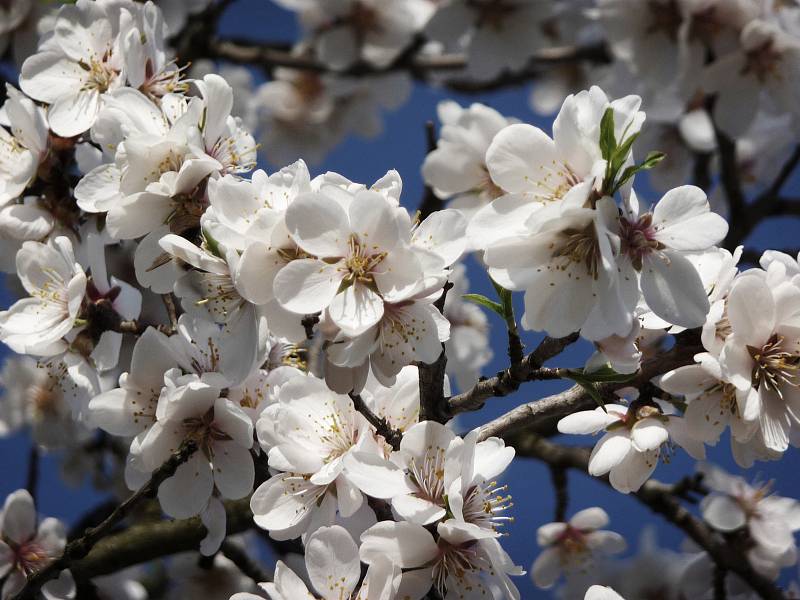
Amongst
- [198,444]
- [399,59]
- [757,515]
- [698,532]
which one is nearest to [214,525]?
[198,444]

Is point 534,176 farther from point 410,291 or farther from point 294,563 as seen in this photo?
point 294,563

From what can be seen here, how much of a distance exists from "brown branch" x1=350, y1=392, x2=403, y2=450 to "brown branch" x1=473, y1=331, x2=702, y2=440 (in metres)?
0.09

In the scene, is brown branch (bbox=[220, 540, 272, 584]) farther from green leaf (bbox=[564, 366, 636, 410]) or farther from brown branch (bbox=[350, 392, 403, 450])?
green leaf (bbox=[564, 366, 636, 410])

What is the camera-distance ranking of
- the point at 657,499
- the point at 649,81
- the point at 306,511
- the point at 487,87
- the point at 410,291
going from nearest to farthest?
the point at 410,291 < the point at 306,511 < the point at 657,499 < the point at 649,81 < the point at 487,87

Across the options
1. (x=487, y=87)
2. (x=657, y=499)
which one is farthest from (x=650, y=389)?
(x=487, y=87)

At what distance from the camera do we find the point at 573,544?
5.22 ft

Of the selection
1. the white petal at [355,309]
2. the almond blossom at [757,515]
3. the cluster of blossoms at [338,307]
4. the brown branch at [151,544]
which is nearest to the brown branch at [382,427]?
the cluster of blossoms at [338,307]

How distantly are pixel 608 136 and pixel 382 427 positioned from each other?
361 millimetres

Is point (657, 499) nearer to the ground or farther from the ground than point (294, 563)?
farther from the ground

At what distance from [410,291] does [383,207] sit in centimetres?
8

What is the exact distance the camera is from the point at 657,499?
1586mm

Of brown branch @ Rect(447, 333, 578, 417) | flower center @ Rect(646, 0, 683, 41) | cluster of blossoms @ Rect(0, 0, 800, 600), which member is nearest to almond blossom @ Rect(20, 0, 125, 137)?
cluster of blossoms @ Rect(0, 0, 800, 600)

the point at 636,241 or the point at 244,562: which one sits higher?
the point at 636,241

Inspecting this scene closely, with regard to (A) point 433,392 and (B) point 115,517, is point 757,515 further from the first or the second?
(B) point 115,517
